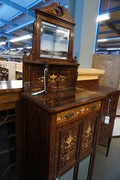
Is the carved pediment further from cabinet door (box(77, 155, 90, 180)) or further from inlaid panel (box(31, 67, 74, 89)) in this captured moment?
cabinet door (box(77, 155, 90, 180))

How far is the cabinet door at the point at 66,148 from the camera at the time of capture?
80 centimetres

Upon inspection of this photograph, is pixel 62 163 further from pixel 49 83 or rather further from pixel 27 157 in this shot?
pixel 49 83

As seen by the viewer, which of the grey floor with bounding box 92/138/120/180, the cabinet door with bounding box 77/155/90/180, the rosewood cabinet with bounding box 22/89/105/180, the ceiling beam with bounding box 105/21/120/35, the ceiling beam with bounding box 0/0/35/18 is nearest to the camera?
the rosewood cabinet with bounding box 22/89/105/180

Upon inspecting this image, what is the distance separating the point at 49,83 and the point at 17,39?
4.13 m

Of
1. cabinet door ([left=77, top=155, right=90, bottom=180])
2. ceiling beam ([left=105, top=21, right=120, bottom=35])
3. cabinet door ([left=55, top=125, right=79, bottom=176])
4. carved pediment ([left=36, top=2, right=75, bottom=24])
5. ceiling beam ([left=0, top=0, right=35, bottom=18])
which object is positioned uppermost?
ceiling beam ([left=105, top=21, right=120, bottom=35])

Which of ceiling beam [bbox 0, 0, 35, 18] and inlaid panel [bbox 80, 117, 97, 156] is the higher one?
ceiling beam [bbox 0, 0, 35, 18]

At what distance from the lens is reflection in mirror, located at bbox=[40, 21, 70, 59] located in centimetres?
95

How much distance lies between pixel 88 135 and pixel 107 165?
977mm

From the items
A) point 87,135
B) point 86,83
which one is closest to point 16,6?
point 86,83

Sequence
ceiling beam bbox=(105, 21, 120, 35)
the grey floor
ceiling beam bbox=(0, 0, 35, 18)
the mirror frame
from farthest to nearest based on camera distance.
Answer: ceiling beam bbox=(105, 21, 120, 35)
ceiling beam bbox=(0, 0, 35, 18)
the grey floor
the mirror frame

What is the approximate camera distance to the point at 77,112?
838mm

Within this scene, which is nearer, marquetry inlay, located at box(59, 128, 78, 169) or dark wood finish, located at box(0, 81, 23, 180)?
marquetry inlay, located at box(59, 128, 78, 169)

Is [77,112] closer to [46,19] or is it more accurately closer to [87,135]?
[87,135]

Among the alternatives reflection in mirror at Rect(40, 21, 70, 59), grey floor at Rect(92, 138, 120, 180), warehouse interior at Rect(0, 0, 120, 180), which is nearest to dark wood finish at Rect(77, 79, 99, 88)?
warehouse interior at Rect(0, 0, 120, 180)
